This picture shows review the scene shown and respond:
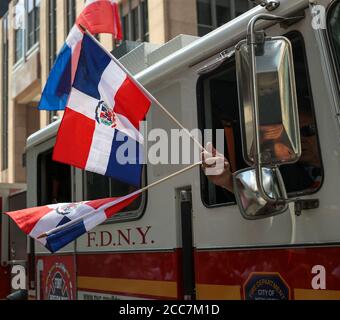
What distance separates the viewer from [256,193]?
9.07 feet

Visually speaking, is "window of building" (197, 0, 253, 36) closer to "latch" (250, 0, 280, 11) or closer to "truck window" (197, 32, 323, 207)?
"truck window" (197, 32, 323, 207)

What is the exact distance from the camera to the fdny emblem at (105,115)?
372 centimetres

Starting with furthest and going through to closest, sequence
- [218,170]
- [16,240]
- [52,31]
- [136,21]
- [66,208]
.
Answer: [52,31]
[136,21]
[16,240]
[66,208]
[218,170]

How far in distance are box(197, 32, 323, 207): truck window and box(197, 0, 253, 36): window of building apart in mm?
17011

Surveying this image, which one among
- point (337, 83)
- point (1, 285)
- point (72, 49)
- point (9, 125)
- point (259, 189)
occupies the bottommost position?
point (1, 285)

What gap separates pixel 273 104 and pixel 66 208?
205 cm

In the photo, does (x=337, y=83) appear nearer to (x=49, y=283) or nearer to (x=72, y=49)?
(x=72, y=49)

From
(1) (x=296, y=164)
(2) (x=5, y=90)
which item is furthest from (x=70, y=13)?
(1) (x=296, y=164)

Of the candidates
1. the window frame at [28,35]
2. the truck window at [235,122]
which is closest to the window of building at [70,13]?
the window frame at [28,35]

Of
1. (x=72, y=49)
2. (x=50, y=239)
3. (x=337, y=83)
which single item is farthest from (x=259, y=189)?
(x=72, y=49)

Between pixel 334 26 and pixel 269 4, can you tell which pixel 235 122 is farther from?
pixel 334 26

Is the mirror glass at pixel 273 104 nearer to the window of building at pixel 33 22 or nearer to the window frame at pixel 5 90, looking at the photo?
the window of building at pixel 33 22
